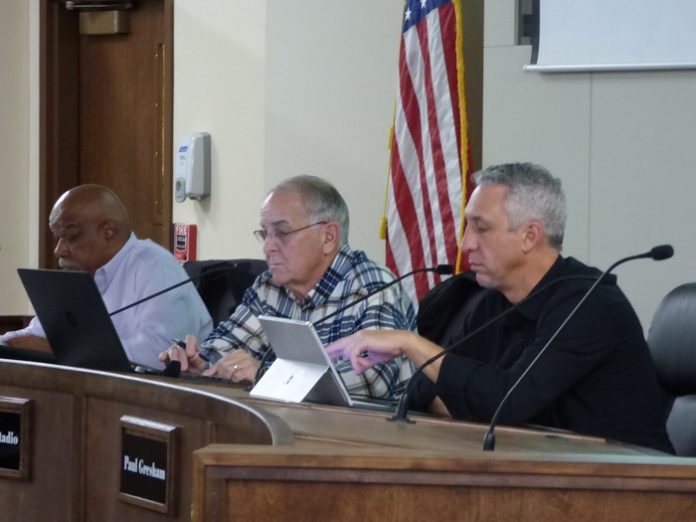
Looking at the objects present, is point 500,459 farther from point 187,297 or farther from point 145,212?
point 145,212

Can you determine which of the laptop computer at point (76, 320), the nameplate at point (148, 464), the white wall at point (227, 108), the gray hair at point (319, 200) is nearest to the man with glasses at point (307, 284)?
the gray hair at point (319, 200)

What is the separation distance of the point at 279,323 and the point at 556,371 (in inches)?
21.5

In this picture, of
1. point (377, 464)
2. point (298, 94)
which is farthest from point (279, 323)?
point (298, 94)

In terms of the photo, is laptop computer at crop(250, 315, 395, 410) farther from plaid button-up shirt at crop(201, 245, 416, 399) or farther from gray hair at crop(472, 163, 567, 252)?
gray hair at crop(472, 163, 567, 252)

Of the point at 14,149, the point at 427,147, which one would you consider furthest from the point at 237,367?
the point at 14,149

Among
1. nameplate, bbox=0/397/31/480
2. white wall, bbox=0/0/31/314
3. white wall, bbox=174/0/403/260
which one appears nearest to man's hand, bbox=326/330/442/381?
nameplate, bbox=0/397/31/480

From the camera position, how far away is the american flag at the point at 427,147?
14.4ft

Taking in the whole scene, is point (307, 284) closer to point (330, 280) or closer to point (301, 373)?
point (330, 280)

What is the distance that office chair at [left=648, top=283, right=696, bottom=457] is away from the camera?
2564 millimetres

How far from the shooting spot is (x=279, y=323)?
8.32 feet

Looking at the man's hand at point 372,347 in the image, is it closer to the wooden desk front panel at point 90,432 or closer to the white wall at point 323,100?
the wooden desk front panel at point 90,432

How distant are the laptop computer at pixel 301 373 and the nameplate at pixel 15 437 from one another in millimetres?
552

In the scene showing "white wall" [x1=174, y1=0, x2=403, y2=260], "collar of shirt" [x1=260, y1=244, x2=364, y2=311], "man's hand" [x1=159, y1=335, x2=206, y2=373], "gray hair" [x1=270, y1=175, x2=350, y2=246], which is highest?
"white wall" [x1=174, y1=0, x2=403, y2=260]

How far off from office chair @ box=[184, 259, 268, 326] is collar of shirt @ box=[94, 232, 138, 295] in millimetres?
220
